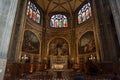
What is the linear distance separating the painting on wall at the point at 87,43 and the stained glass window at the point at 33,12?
9.70 m

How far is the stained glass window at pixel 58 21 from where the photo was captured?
2345 centimetres

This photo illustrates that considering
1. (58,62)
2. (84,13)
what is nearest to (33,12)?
(84,13)

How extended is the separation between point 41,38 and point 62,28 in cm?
492

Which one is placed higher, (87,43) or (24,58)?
(87,43)

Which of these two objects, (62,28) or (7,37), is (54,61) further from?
(7,37)

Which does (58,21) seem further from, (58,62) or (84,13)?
(58,62)

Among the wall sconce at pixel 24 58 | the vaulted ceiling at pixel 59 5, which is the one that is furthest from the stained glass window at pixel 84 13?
the wall sconce at pixel 24 58

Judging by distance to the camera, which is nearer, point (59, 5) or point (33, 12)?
point (33, 12)

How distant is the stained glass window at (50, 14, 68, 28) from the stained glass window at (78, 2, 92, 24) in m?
3.31

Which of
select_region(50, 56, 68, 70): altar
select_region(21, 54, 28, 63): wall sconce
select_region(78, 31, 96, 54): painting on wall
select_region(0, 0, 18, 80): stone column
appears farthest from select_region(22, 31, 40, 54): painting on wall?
select_region(0, 0, 18, 80): stone column

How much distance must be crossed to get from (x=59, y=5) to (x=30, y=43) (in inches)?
415

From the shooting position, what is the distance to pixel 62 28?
74.7 ft

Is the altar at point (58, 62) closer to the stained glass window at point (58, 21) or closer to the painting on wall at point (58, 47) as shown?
the painting on wall at point (58, 47)

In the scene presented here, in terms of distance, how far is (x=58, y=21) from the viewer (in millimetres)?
23859
